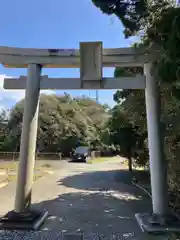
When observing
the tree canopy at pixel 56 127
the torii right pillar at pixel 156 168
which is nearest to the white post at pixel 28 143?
the torii right pillar at pixel 156 168

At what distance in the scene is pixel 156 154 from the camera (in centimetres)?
520

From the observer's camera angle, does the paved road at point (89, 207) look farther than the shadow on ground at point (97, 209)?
No

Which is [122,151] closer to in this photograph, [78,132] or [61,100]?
[78,132]

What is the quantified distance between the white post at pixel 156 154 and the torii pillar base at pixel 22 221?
8.03 ft

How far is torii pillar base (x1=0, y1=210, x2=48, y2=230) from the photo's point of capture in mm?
4645

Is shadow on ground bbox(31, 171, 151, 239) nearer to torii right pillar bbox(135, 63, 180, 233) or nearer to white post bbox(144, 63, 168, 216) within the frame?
torii right pillar bbox(135, 63, 180, 233)

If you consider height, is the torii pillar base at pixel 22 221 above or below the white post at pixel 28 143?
below

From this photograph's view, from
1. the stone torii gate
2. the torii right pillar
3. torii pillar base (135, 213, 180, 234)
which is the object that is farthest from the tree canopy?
torii pillar base (135, 213, 180, 234)

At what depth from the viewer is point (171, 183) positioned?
5.97 metres

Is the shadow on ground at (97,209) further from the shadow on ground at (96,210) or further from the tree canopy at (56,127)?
the tree canopy at (56,127)

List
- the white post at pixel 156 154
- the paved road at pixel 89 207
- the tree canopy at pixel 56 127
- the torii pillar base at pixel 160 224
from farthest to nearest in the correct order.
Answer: the tree canopy at pixel 56 127 → the white post at pixel 156 154 → the paved road at pixel 89 207 → the torii pillar base at pixel 160 224

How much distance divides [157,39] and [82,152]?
17427 mm

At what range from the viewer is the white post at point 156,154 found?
511 cm

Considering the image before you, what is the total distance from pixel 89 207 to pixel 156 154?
250cm
